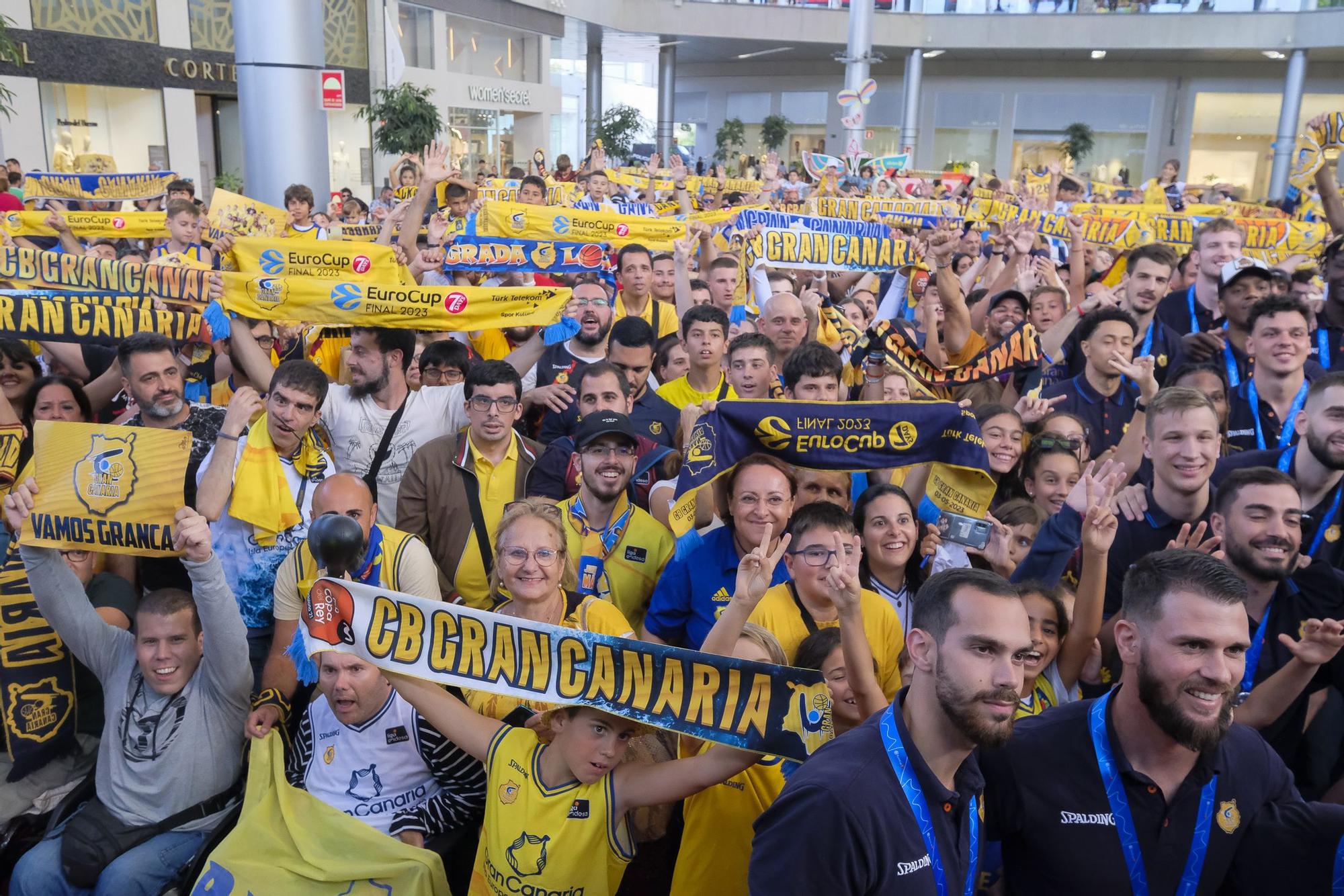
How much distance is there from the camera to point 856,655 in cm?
→ 317

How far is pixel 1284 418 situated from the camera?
5.10 meters

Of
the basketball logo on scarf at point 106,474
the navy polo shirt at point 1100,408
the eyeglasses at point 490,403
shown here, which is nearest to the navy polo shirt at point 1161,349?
the navy polo shirt at point 1100,408

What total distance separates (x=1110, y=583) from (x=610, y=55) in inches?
2048

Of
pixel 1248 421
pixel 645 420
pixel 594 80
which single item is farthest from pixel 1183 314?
pixel 594 80

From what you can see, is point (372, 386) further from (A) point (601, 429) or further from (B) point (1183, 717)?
(B) point (1183, 717)

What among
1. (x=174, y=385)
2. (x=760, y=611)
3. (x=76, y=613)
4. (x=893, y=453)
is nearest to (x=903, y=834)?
(x=760, y=611)

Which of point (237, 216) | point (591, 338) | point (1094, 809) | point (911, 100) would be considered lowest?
point (1094, 809)

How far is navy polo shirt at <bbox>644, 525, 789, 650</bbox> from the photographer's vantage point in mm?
4137

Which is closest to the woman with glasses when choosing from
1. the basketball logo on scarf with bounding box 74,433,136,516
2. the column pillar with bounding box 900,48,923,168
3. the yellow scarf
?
the yellow scarf

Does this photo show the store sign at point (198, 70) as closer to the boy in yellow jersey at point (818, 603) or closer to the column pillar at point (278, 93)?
the column pillar at point (278, 93)

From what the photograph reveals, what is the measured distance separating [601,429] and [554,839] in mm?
1982

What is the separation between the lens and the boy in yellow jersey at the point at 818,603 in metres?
3.71

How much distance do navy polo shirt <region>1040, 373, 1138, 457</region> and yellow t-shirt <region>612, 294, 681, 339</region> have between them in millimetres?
3088

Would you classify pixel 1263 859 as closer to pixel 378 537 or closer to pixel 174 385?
pixel 378 537
